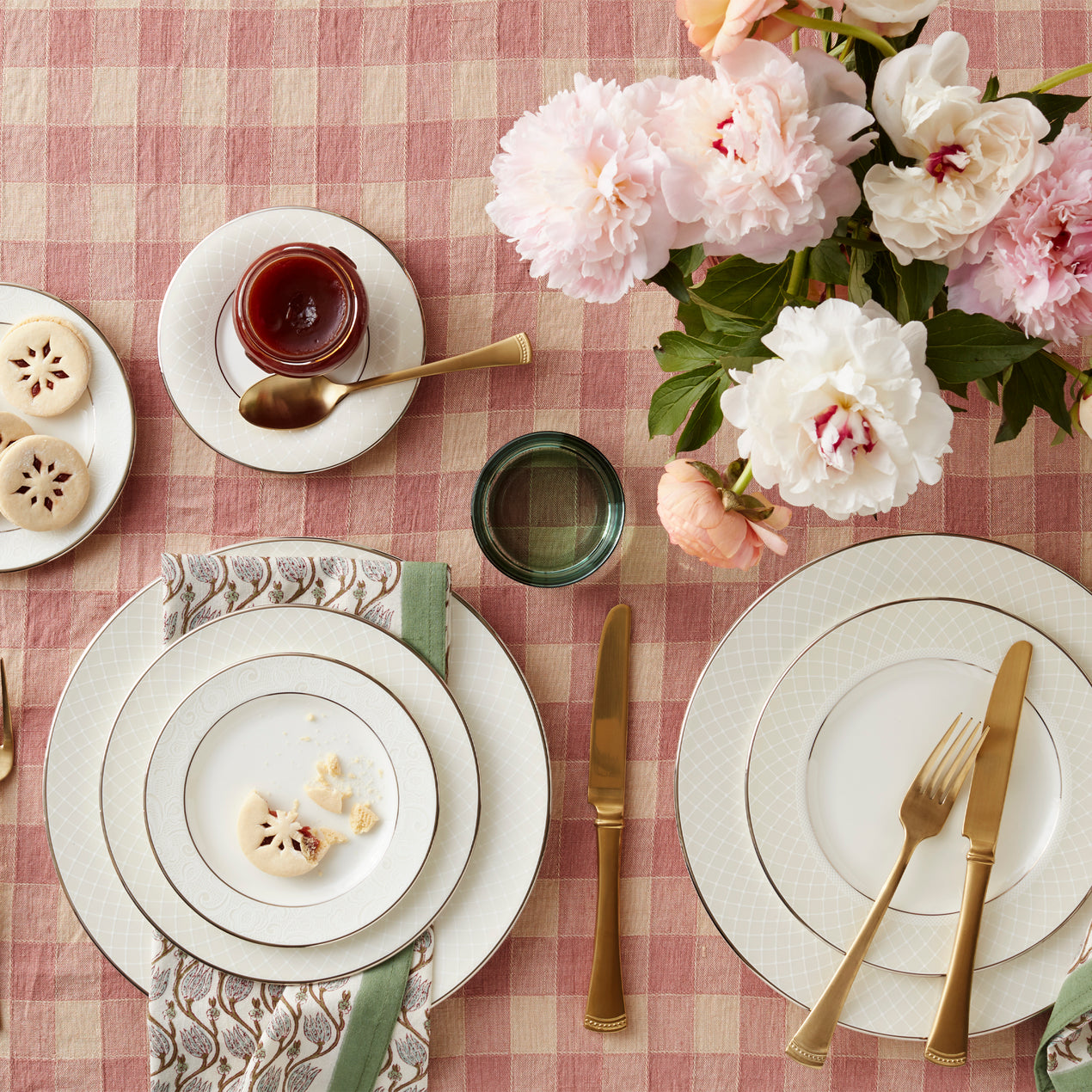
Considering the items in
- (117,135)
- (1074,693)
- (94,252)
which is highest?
(117,135)

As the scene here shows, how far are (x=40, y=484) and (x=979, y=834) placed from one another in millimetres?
916

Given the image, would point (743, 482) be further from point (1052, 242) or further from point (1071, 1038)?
point (1071, 1038)

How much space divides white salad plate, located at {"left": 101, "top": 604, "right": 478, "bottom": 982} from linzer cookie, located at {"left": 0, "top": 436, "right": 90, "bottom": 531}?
0.56 ft

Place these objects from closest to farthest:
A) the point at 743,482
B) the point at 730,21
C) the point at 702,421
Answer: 1. the point at 730,21
2. the point at 743,482
3. the point at 702,421

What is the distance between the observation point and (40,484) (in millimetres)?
829

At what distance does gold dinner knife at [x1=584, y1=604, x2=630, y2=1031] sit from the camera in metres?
0.84

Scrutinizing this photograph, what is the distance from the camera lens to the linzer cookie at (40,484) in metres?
0.83

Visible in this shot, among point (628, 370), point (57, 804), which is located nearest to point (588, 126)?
point (628, 370)

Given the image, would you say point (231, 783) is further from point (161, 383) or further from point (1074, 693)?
point (1074, 693)

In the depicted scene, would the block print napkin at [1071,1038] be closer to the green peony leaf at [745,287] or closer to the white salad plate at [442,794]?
the white salad plate at [442,794]

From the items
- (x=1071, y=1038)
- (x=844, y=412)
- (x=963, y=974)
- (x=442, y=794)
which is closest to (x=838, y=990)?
(x=963, y=974)

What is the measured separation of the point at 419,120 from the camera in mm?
863

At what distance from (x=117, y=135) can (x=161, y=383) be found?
0.25 m

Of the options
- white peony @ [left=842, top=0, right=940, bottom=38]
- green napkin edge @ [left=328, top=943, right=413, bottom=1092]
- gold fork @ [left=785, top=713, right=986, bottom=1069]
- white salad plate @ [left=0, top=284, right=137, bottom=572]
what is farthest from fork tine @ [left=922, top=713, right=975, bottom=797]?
white salad plate @ [left=0, top=284, right=137, bottom=572]
